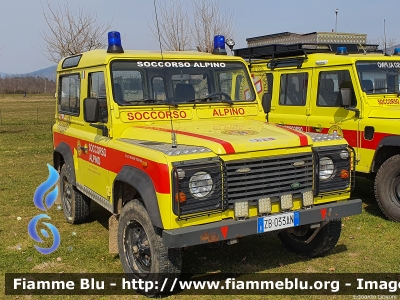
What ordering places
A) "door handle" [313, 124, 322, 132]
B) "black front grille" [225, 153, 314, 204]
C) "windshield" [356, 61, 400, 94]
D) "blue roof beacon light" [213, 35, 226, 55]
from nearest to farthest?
"black front grille" [225, 153, 314, 204]
"blue roof beacon light" [213, 35, 226, 55]
"windshield" [356, 61, 400, 94]
"door handle" [313, 124, 322, 132]

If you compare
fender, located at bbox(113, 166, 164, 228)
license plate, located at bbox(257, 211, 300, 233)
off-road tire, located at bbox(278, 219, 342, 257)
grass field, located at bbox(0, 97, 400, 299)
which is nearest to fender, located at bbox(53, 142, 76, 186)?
grass field, located at bbox(0, 97, 400, 299)

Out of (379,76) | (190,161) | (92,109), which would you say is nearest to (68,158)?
(92,109)

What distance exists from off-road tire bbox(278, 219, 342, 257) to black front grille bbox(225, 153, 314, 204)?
92 centimetres

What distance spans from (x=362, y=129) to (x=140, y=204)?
4053 mm

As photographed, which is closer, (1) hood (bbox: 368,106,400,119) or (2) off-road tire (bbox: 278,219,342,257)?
(2) off-road tire (bbox: 278,219,342,257)

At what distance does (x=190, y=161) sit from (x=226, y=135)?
0.71m

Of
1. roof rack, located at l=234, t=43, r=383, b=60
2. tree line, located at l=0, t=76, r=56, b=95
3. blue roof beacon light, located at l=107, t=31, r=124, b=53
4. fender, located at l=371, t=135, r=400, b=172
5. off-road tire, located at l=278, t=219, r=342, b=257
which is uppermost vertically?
tree line, located at l=0, t=76, r=56, b=95

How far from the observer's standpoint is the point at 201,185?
12.7ft

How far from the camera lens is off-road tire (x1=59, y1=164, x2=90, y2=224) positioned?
655 centimetres

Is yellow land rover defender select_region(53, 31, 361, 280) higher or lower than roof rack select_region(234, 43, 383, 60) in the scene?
lower

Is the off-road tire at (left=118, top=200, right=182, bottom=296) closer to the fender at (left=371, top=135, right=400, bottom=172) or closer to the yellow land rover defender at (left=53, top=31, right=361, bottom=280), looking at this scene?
the yellow land rover defender at (left=53, top=31, right=361, bottom=280)

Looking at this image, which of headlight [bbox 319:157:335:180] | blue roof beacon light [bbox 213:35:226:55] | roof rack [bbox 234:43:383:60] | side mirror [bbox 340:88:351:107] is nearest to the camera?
headlight [bbox 319:157:335:180]

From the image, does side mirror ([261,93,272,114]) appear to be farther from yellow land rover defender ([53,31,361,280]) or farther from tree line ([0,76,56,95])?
tree line ([0,76,56,95])

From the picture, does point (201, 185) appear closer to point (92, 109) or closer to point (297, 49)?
point (92, 109)
